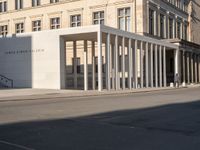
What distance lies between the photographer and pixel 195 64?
227 feet

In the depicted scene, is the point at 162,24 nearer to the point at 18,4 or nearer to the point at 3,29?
the point at 18,4

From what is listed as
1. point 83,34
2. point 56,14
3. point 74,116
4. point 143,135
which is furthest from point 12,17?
point 143,135

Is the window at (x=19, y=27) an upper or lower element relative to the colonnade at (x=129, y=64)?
upper

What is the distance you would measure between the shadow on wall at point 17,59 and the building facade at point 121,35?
4.3 inches

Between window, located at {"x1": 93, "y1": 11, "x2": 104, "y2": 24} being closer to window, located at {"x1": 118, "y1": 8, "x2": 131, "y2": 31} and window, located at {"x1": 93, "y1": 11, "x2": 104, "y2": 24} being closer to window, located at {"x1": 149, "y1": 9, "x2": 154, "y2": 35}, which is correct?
window, located at {"x1": 118, "y1": 8, "x2": 131, "y2": 31}

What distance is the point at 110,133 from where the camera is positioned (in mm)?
10977

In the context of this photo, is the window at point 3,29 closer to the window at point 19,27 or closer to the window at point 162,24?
the window at point 19,27

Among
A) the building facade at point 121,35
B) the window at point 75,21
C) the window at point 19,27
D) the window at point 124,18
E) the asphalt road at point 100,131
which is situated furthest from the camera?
the window at point 19,27

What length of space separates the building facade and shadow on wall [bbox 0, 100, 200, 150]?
26.5 m

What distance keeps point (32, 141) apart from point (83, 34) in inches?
1189

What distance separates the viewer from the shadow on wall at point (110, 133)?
9.20 metres

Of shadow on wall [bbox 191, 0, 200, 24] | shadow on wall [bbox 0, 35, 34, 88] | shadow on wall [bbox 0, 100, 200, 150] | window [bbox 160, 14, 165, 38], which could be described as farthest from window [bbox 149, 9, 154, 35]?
shadow on wall [bbox 0, 100, 200, 150]

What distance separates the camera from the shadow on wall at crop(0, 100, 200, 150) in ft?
30.2

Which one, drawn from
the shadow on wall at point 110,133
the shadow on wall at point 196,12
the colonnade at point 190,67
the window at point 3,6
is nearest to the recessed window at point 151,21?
the colonnade at point 190,67
